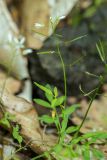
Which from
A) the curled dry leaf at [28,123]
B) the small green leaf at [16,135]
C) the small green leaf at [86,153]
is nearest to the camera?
the small green leaf at [86,153]

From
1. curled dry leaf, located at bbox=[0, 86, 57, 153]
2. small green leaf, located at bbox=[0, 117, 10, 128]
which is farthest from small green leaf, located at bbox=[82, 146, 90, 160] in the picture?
small green leaf, located at bbox=[0, 117, 10, 128]

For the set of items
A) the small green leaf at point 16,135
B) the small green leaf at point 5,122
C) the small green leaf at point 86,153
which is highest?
the small green leaf at point 5,122

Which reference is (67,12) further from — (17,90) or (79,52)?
(17,90)

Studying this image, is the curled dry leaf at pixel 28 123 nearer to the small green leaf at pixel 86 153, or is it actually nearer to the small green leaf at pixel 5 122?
the small green leaf at pixel 5 122

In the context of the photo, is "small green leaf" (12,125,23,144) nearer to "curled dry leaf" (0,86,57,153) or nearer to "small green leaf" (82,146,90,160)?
"curled dry leaf" (0,86,57,153)

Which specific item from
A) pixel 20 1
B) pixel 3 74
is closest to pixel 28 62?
pixel 3 74

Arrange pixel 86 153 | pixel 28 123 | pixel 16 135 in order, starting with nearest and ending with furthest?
pixel 86 153, pixel 16 135, pixel 28 123

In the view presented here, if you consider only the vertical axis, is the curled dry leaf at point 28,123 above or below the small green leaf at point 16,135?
above

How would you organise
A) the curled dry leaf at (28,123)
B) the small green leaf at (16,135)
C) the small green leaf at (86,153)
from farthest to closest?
the curled dry leaf at (28,123) < the small green leaf at (16,135) < the small green leaf at (86,153)

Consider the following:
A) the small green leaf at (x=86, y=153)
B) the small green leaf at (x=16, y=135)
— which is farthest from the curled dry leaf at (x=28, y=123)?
the small green leaf at (x=86, y=153)

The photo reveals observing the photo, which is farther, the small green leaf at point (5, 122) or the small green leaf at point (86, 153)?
the small green leaf at point (5, 122)

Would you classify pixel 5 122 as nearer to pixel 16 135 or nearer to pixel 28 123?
pixel 16 135

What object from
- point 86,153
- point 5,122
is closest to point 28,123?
point 5,122

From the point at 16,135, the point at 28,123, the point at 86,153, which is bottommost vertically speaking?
the point at 86,153
